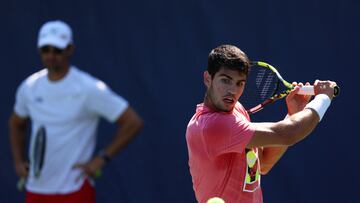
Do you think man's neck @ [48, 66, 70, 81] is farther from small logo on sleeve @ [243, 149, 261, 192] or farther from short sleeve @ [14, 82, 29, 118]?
small logo on sleeve @ [243, 149, 261, 192]

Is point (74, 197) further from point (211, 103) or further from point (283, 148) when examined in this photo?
point (283, 148)

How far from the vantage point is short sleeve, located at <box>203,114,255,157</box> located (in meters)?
2.98

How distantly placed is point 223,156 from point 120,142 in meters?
0.50

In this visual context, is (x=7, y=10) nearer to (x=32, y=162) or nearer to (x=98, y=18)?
(x=98, y=18)

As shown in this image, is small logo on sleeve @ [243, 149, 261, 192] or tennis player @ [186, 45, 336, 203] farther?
small logo on sleeve @ [243, 149, 261, 192]

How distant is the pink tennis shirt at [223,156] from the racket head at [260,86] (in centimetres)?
41

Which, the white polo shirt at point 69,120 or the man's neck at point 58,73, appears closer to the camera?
the white polo shirt at point 69,120

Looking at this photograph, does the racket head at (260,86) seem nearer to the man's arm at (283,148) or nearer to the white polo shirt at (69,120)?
the man's arm at (283,148)

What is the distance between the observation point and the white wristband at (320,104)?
300 centimetres

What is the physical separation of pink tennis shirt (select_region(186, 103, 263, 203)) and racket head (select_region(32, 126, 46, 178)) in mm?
727

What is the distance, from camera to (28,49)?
4.98 metres

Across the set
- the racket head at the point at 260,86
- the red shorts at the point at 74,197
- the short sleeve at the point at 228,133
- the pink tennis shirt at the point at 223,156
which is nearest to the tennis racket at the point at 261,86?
the racket head at the point at 260,86

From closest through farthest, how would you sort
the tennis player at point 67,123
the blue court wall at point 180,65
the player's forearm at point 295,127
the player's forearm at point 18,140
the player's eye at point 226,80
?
the player's forearm at point 295,127, the player's eye at point 226,80, the tennis player at point 67,123, the player's forearm at point 18,140, the blue court wall at point 180,65

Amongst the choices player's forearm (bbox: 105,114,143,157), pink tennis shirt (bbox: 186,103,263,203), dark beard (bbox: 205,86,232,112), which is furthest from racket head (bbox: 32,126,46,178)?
dark beard (bbox: 205,86,232,112)
